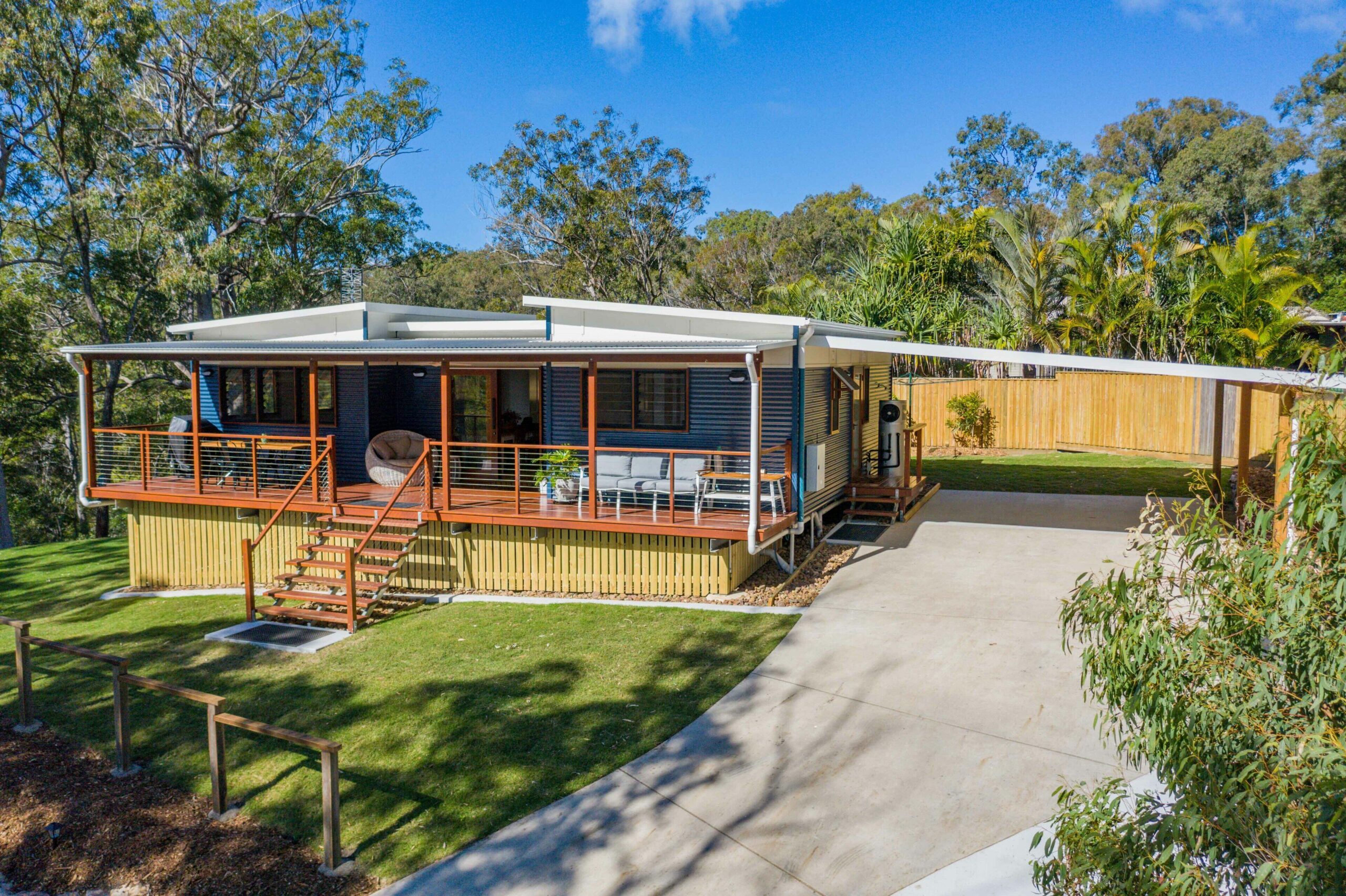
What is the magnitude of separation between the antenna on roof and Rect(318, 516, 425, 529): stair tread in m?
12.6

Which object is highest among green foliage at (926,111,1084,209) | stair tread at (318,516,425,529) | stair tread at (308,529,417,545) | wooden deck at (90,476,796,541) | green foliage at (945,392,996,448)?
green foliage at (926,111,1084,209)

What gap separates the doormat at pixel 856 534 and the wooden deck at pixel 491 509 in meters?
1.77

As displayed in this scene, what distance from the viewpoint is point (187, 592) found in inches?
531

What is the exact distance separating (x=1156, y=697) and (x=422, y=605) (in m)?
9.99

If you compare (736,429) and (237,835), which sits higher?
(736,429)

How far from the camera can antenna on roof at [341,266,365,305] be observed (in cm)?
2609

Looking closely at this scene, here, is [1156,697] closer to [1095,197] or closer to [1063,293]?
[1063,293]

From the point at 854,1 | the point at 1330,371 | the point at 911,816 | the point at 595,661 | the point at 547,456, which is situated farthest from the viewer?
the point at 854,1

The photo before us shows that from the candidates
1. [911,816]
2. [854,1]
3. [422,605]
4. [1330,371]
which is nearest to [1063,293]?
[422,605]

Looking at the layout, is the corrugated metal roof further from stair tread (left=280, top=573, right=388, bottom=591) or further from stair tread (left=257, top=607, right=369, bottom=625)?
stair tread (left=257, top=607, right=369, bottom=625)

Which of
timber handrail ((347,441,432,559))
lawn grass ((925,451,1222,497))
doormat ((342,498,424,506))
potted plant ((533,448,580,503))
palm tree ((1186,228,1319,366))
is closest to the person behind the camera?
timber handrail ((347,441,432,559))

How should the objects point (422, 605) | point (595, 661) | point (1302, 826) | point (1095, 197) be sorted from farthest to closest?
point (1095, 197) < point (422, 605) < point (595, 661) < point (1302, 826)

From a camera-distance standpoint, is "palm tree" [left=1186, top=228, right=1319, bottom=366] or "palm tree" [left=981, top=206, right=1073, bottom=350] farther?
"palm tree" [left=981, top=206, right=1073, bottom=350]

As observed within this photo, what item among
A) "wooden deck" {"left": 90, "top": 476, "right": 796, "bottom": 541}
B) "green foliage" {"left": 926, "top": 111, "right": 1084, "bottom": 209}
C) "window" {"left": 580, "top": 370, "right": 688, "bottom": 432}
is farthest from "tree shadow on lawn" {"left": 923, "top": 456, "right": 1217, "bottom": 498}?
"green foliage" {"left": 926, "top": 111, "right": 1084, "bottom": 209}
